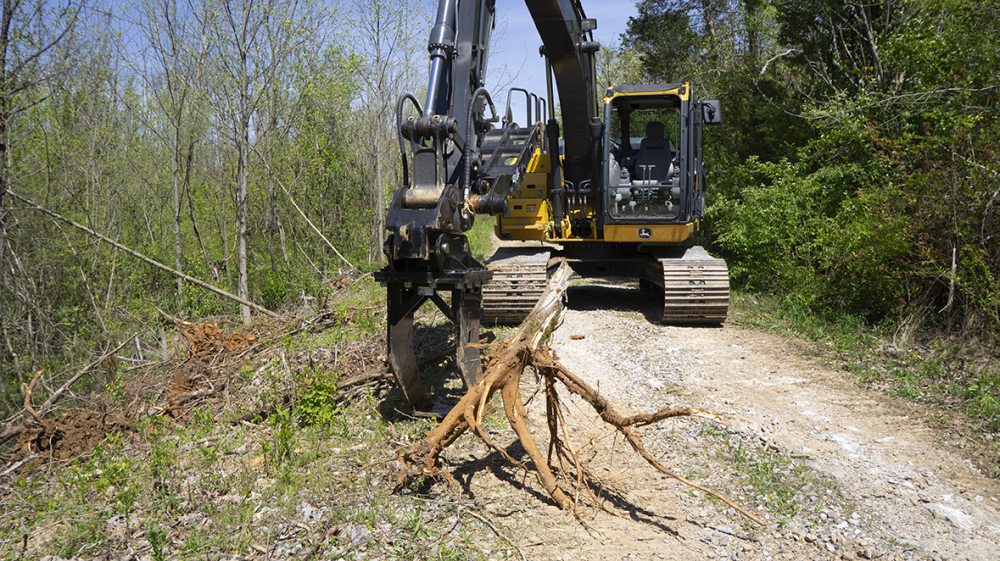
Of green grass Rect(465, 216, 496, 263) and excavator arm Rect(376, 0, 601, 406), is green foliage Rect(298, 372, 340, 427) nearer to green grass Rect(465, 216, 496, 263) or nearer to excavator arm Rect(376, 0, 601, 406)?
excavator arm Rect(376, 0, 601, 406)

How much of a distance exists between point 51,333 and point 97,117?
454cm

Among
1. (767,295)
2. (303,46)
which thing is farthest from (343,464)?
(303,46)

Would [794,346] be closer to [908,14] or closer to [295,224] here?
[908,14]

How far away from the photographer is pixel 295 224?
13055mm

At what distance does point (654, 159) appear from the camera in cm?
884

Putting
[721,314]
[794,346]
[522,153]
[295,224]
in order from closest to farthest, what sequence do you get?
[522,153], [794,346], [721,314], [295,224]

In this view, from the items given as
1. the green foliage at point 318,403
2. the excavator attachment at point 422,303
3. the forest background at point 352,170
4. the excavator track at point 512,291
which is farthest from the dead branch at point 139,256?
the excavator attachment at point 422,303

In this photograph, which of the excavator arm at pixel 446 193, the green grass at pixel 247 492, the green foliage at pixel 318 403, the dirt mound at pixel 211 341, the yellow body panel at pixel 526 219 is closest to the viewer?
the green grass at pixel 247 492

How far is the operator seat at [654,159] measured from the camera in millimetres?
8797

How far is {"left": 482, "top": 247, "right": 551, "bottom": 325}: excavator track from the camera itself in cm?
757

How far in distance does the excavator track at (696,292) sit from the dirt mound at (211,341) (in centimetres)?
504

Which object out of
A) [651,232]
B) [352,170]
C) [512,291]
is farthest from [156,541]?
[352,170]

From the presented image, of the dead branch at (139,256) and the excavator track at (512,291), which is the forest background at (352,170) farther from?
the excavator track at (512,291)

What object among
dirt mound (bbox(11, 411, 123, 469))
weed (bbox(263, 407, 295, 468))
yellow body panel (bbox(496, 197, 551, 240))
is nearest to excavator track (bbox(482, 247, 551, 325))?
yellow body panel (bbox(496, 197, 551, 240))
